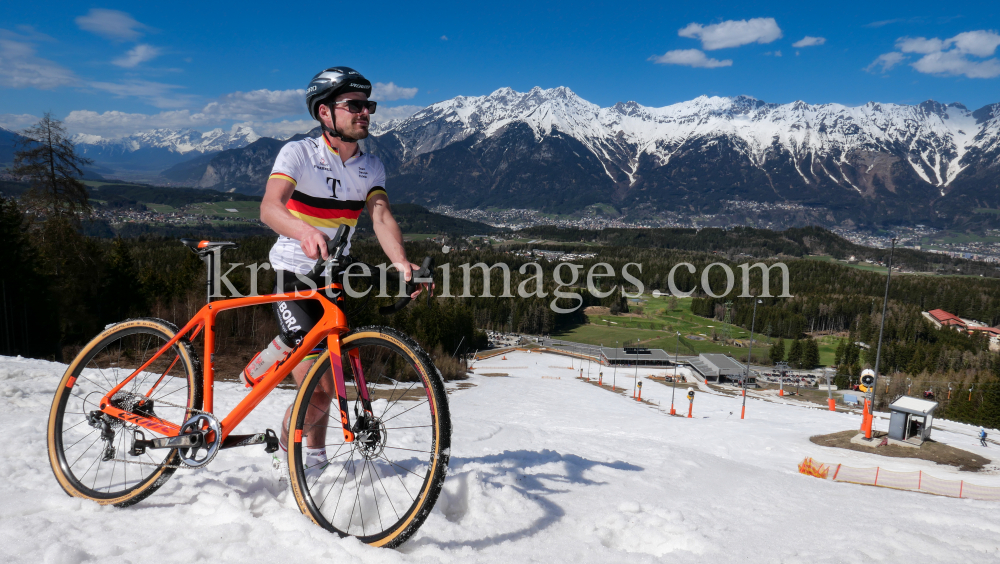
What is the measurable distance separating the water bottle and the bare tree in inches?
1117

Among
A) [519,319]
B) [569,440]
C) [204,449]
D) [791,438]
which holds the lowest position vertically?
[519,319]

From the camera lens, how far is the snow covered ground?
9.40 feet

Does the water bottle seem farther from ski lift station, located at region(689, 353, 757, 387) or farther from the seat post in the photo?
ski lift station, located at region(689, 353, 757, 387)

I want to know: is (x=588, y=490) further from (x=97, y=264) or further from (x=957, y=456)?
(x=97, y=264)

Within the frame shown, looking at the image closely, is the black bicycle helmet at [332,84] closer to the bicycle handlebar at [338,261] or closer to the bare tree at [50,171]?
the bicycle handlebar at [338,261]

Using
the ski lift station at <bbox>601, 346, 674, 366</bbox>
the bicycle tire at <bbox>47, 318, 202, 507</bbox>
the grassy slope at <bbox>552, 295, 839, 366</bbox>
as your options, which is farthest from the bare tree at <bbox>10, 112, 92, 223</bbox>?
the grassy slope at <bbox>552, 295, 839, 366</bbox>

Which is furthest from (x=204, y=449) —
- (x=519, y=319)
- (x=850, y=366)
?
(x=519, y=319)

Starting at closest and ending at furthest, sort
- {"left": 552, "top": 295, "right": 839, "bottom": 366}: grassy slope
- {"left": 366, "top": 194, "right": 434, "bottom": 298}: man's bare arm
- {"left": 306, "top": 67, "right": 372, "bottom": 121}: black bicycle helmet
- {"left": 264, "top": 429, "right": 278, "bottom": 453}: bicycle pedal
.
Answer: {"left": 366, "top": 194, "right": 434, "bottom": 298}: man's bare arm → {"left": 264, "top": 429, "right": 278, "bottom": 453}: bicycle pedal → {"left": 306, "top": 67, "right": 372, "bottom": 121}: black bicycle helmet → {"left": 552, "top": 295, "right": 839, "bottom": 366}: grassy slope

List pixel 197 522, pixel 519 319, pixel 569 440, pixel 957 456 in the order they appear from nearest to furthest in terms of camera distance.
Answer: pixel 197 522 < pixel 569 440 < pixel 957 456 < pixel 519 319

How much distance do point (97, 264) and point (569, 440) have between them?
31.0 metres

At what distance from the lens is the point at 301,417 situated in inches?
126

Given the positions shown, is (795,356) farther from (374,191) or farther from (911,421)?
(374,191)

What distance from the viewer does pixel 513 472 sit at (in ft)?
16.7

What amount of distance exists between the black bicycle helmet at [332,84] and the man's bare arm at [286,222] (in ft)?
2.25
